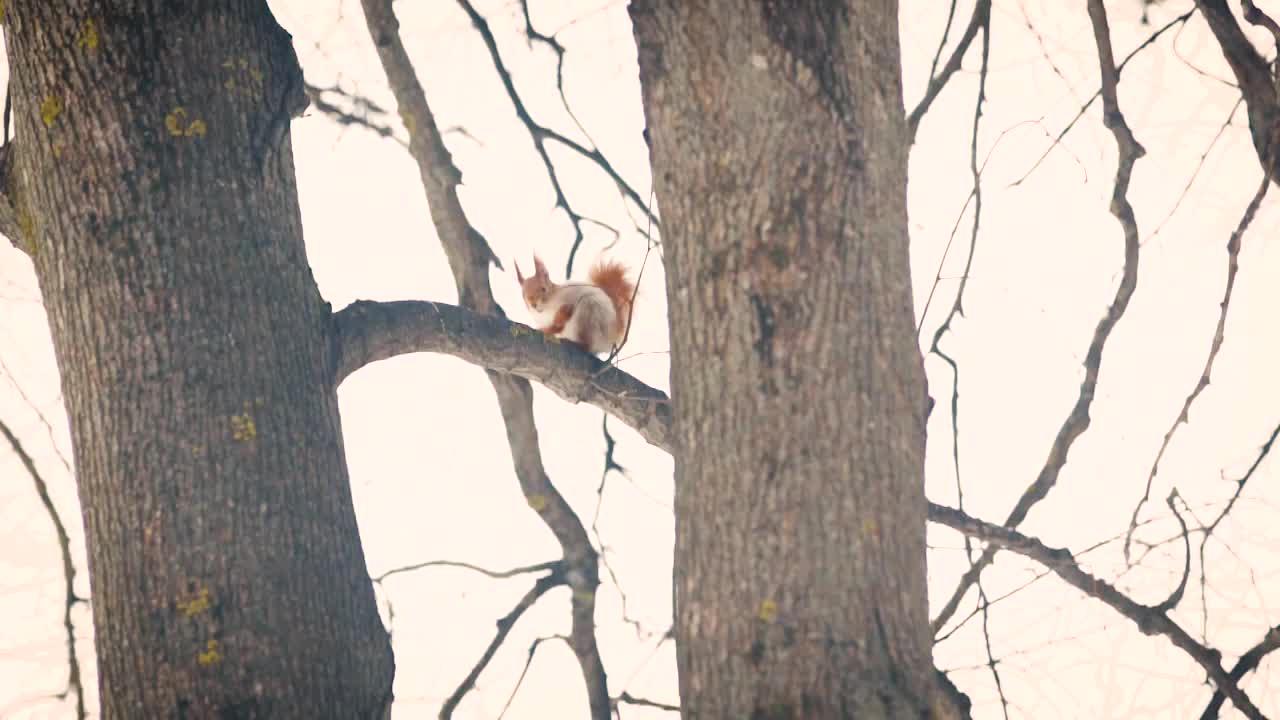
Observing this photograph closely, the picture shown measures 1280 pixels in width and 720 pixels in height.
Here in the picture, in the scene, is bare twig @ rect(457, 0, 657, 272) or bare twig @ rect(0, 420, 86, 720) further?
bare twig @ rect(457, 0, 657, 272)

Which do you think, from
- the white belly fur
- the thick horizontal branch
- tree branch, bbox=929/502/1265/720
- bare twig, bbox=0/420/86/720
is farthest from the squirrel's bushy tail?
bare twig, bbox=0/420/86/720

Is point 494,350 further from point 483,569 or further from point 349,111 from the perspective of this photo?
point 349,111

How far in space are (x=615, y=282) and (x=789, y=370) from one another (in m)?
1.40

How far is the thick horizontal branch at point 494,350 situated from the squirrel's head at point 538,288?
415 millimetres

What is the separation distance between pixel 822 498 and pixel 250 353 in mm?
788

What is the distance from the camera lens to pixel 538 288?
8.75ft

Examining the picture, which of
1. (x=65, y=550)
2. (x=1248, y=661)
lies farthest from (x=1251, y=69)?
(x=65, y=550)

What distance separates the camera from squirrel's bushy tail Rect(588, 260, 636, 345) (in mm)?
2680

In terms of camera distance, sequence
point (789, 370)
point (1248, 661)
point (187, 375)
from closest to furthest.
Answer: point (789, 370), point (187, 375), point (1248, 661)

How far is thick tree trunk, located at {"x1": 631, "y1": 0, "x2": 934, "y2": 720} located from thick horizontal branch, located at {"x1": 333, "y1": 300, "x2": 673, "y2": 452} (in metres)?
0.55

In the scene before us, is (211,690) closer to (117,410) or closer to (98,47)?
(117,410)

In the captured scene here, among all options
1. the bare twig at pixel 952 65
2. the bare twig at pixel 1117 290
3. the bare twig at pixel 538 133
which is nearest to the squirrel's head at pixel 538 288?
the bare twig at pixel 538 133

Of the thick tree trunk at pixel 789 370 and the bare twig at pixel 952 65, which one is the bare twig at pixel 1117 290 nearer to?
the bare twig at pixel 952 65

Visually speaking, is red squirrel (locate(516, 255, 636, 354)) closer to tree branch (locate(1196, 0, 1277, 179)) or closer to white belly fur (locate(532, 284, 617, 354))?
white belly fur (locate(532, 284, 617, 354))
